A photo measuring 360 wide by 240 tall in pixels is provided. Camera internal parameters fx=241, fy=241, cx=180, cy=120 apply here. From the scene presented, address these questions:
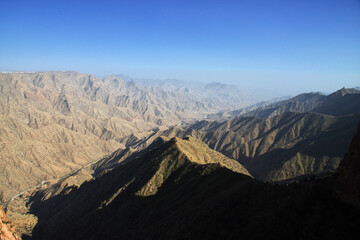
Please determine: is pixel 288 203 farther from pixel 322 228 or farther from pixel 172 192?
pixel 172 192

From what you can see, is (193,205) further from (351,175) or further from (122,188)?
(122,188)

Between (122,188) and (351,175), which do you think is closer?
(351,175)

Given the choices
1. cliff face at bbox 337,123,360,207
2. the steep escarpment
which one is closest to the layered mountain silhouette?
cliff face at bbox 337,123,360,207

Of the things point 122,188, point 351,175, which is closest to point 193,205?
point 351,175

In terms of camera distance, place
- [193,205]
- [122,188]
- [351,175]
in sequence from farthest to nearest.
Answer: [122,188], [193,205], [351,175]

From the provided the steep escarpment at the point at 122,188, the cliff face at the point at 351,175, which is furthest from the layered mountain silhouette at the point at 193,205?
the steep escarpment at the point at 122,188
